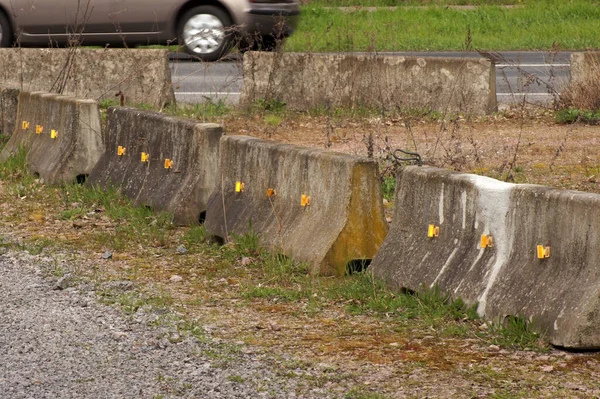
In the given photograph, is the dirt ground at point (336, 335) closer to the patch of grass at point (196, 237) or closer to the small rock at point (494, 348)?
the small rock at point (494, 348)

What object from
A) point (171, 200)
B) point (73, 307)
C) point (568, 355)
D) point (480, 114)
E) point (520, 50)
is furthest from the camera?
point (520, 50)

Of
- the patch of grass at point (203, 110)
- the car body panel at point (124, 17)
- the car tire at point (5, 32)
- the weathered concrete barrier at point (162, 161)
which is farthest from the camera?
the car tire at point (5, 32)

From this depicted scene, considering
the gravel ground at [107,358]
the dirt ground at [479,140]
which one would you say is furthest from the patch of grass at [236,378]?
the dirt ground at [479,140]

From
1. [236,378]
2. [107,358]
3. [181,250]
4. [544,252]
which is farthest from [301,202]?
[236,378]

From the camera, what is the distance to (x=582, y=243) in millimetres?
5348

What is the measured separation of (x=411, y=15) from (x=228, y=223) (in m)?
20.8

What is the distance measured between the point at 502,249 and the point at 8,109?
7.12 meters

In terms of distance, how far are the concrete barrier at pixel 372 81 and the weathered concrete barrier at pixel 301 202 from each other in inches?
201

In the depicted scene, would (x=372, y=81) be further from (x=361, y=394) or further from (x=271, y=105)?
(x=361, y=394)

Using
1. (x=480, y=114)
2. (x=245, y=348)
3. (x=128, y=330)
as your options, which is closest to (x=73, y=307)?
(x=128, y=330)

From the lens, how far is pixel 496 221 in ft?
19.1

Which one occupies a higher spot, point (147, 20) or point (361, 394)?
point (147, 20)

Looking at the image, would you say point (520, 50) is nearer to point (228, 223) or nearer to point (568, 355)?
point (228, 223)

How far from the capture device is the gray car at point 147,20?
1656 cm
